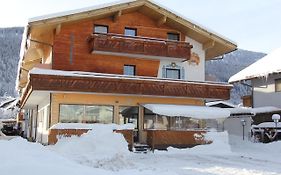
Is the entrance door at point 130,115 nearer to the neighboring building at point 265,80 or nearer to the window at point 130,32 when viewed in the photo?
the window at point 130,32

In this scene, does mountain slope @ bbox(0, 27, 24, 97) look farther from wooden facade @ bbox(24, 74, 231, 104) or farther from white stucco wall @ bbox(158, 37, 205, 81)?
wooden facade @ bbox(24, 74, 231, 104)

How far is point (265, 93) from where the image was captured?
33062 mm

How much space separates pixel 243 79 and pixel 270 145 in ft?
37.3

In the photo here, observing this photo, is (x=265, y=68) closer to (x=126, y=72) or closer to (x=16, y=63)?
(x=126, y=72)

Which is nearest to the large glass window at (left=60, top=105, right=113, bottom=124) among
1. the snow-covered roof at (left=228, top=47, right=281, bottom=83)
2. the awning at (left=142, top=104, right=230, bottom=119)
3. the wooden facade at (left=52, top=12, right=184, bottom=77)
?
the awning at (left=142, top=104, right=230, bottom=119)

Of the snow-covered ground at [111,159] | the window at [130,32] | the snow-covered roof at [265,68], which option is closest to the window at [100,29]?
the window at [130,32]

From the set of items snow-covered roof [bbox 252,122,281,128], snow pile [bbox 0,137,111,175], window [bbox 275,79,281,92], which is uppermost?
window [bbox 275,79,281,92]

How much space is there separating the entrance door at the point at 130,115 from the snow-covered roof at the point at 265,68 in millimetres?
12809

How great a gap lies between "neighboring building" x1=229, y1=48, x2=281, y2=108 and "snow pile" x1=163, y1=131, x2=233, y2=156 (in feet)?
31.7

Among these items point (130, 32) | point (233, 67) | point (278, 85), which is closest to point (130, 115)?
point (130, 32)

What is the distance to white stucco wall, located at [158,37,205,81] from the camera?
26531 millimetres

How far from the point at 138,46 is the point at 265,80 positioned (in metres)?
13.8

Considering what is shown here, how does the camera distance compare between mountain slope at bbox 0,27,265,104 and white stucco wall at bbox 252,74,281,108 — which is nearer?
white stucco wall at bbox 252,74,281,108

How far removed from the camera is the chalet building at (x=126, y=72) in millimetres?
22094
